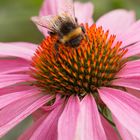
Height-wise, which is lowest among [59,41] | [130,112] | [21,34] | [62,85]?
[130,112]

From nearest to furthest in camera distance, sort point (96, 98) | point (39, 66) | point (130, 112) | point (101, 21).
A: point (130, 112) < point (96, 98) < point (39, 66) < point (101, 21)

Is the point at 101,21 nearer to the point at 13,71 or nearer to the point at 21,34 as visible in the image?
the point at 13,71

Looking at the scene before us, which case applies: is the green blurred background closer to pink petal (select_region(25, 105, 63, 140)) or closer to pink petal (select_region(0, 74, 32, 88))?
pink petal (select_region(0, 74, 32, 88))

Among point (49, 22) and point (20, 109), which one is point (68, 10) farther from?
point (20, 109)

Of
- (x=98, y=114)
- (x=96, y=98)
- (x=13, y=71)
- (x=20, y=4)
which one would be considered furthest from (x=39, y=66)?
(x=20, y=4)

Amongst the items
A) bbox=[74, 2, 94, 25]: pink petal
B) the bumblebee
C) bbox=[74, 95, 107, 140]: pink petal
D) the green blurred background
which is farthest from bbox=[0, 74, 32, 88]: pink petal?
the green blurred background

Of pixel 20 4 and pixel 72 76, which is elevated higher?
pixel 20 4

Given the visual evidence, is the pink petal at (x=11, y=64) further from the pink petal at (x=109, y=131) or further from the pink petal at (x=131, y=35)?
the pink petal at (x=109, y=131)

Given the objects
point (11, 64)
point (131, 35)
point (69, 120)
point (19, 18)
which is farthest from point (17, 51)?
point (19, 18)
